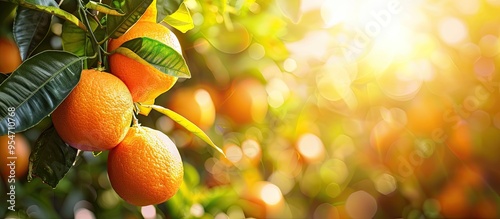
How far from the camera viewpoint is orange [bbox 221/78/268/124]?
120 centimetres

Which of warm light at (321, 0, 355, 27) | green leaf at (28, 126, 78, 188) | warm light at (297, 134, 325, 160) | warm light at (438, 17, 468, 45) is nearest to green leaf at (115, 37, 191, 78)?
green leaf at (28, 126, 78, 188)

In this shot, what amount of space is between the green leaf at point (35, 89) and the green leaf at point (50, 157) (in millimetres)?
94

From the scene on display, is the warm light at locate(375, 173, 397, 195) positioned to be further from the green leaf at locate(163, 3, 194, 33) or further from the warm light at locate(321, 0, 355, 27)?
the green leaf at locate(163, 3, 194, 33)

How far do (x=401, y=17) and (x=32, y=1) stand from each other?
1.06 m

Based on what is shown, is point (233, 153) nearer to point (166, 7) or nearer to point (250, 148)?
point (250, 148)

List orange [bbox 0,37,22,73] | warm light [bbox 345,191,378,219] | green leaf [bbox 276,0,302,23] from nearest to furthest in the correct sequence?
green leaf [bbox 276,0,302,23]
orange [bbox 0,37,22,73]
warm light [bbox 345,191,378,219]

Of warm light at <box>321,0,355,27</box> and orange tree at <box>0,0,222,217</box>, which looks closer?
orange tree at <box>0,0,222,217</box>

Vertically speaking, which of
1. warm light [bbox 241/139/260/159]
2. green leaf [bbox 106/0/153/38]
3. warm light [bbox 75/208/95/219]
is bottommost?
warm light [bbox 241/139/260/159]

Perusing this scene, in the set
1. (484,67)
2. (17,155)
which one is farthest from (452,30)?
(17,155)

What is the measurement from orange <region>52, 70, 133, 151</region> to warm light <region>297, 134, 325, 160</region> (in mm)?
873

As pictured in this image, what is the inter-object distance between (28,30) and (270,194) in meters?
0.78

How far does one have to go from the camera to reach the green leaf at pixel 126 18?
53cm

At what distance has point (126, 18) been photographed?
534 mm

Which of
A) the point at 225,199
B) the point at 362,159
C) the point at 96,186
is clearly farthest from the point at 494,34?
the point at 96,186
